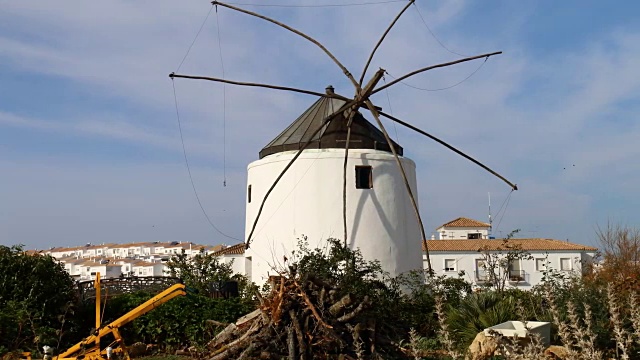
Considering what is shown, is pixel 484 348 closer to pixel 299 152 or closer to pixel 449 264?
pixel 299 152

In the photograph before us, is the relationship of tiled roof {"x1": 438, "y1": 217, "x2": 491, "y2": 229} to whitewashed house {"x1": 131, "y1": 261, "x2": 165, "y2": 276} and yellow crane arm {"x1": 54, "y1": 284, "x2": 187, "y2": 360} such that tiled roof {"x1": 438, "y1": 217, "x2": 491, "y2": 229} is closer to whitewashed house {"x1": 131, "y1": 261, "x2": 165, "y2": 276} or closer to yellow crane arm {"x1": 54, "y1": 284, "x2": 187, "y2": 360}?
whitewashed house {"x1": 131, "y1": 261, "x2": 165, "y2": 276}

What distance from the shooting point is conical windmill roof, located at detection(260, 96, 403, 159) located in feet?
53.9

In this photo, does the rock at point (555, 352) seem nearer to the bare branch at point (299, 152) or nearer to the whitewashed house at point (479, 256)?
the bare branch at point (299, 152)

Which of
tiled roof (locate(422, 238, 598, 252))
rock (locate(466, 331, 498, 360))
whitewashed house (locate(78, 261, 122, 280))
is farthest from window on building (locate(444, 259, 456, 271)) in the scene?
whitewashed house (locate(78, 261, 122, 280))

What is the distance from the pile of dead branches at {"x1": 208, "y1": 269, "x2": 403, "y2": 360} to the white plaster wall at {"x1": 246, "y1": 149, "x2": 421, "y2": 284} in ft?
20.7

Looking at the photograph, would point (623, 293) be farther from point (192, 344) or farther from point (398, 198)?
point (192, 344)

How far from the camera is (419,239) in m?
16.9

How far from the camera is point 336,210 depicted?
51.8 feet

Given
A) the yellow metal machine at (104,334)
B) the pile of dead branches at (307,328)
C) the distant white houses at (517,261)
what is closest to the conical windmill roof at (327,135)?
the yellow metal machine at (104,334)

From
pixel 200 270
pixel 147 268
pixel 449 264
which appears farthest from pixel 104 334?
pixel 147 268

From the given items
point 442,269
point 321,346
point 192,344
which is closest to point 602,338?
point 321,346

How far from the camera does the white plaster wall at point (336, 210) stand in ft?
51.6

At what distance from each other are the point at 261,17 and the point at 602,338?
9.89 metres

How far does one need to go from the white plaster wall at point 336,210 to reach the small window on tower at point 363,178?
12cm
